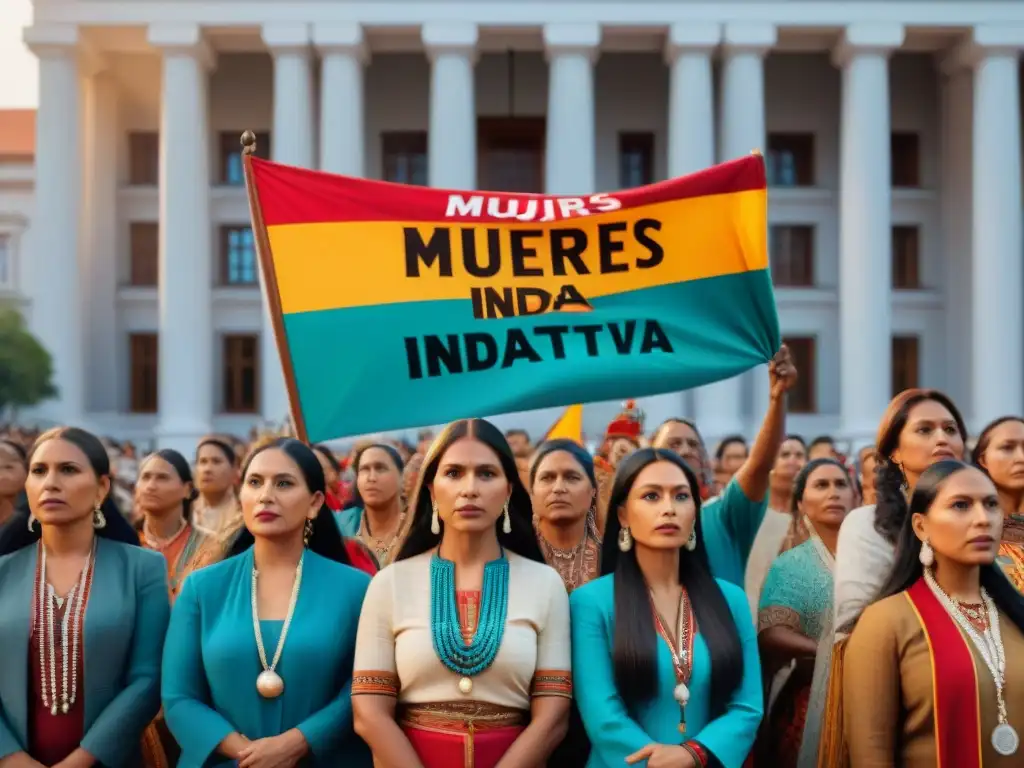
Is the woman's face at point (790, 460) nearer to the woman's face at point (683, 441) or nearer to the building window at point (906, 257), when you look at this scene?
the woman's face at point (683, 441)

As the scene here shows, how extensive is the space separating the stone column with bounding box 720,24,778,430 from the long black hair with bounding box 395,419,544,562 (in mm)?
26201

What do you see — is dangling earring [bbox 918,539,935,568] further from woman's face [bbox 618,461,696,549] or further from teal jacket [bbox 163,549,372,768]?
teal jacket [bbox 163,549,372,768]

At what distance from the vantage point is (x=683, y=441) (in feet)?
25.4

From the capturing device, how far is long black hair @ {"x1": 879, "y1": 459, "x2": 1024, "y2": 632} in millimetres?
4438

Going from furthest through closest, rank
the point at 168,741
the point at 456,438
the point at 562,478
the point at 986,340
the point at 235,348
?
the point at 235,348 < the point at 986,340 < the point at 562,478 < the point at 168,741 < the point at 456,438

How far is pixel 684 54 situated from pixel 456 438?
1110 inches

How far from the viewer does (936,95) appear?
119ft

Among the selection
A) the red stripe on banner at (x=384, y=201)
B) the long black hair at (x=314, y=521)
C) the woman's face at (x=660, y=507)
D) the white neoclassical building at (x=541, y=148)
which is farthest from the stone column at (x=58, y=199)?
the woman's face at (x=660, y=507)

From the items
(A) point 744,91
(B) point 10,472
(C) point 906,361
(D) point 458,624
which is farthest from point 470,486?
(C) point 906,361

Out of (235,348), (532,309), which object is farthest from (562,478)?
(235,348)

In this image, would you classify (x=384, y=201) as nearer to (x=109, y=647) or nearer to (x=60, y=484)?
(x=60, y=484)

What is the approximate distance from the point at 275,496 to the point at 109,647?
33.1 inches

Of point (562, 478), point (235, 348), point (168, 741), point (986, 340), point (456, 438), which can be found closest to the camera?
point (456, 438)

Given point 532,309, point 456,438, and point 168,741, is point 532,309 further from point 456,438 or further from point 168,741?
point 168,741
